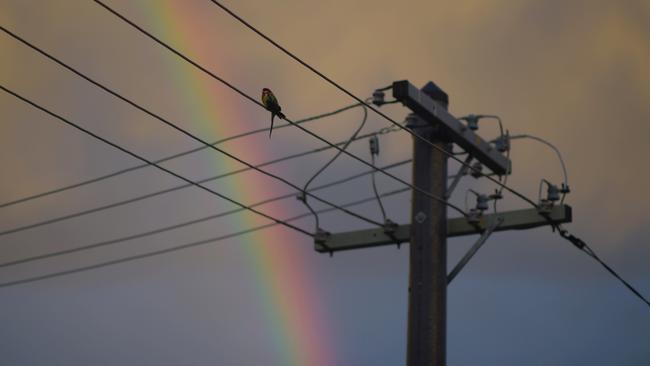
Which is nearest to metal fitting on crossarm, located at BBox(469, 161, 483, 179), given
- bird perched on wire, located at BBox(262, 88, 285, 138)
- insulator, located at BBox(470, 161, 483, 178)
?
insulator, located at BBox(470, 161, 483, 178)

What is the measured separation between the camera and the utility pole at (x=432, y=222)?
1634 cm

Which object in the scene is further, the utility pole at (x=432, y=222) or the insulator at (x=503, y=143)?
the insulator at (x=503, y=143)

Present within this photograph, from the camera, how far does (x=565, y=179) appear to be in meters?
17.9

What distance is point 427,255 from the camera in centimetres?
1664

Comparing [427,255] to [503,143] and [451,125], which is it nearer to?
[451,125]

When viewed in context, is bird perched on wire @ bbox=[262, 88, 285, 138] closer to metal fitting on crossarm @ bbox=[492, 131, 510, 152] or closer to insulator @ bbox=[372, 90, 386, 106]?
insulator @ bbox=[372, 90, 386, 106]

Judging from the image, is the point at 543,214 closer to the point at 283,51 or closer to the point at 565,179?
the point at 565,179

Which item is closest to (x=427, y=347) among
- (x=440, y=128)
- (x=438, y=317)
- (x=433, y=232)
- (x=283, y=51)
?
(x=438, y=317)

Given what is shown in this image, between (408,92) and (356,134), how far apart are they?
6.14 ft

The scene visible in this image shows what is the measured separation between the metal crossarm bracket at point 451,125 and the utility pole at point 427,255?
0.64 feet

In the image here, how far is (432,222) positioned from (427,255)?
439 millimetres

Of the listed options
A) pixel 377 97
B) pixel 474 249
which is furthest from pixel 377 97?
pixel 474 249

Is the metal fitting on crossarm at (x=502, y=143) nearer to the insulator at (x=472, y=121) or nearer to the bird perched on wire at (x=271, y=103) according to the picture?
the insulator at (x=472, y=121)

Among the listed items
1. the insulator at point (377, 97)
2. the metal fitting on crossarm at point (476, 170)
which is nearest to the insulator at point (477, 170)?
the metal fitting on crossarm at point (476, 170)
